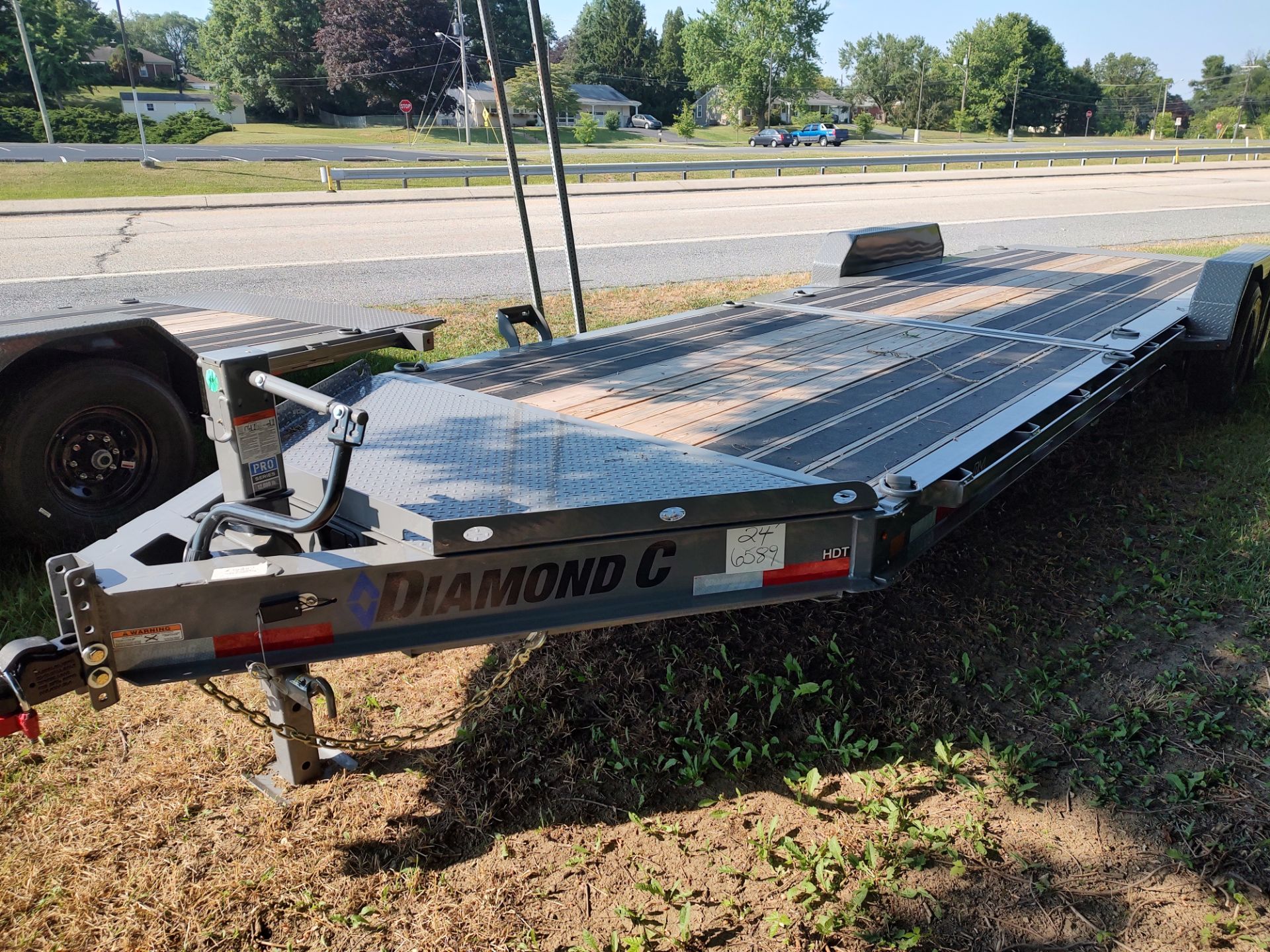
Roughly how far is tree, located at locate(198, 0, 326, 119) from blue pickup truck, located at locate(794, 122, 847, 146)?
111 feet

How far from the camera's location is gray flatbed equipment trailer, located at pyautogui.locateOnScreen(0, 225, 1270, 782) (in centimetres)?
213

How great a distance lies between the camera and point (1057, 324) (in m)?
4.91

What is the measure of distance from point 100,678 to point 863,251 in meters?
5.47

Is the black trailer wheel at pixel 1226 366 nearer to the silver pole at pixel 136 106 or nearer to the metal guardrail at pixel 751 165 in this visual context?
the metal guardrail at pixel 751 165

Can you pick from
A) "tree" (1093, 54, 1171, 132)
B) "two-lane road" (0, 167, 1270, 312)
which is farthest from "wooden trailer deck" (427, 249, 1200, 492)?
"tree" (1093, 54, 1171, 132)

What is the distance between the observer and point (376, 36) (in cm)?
6031

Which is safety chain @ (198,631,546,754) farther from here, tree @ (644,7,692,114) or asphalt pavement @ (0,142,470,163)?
tree @ (644,7,692,114)

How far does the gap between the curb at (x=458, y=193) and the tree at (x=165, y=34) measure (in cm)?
11323

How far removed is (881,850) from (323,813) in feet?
5.32

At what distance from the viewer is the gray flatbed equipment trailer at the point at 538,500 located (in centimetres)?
213

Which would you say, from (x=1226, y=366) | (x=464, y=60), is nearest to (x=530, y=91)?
(x=464, y=60)

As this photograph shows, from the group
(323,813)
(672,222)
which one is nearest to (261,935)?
(323,813)

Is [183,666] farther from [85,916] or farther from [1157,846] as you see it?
[1157,846]

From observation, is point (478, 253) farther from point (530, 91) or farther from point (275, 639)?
point (530, 91)
